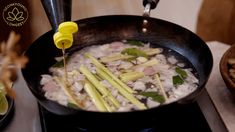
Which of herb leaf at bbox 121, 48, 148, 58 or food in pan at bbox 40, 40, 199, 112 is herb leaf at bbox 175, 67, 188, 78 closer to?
food in pan at bbox 40, 40, 199, 112

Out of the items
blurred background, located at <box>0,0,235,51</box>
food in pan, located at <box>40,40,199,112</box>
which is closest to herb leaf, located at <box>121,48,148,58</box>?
food in pan, located at <box>40,40,199,112</box>

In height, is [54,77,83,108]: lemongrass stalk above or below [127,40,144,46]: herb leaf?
above

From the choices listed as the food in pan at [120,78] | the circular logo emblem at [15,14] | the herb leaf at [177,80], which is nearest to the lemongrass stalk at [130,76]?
the food in pan at [120,78]

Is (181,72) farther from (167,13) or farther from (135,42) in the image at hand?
(167,13)

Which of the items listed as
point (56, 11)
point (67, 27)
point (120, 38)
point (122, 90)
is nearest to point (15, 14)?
point (56, 11)

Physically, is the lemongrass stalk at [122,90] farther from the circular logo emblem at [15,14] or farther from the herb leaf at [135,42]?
the circular logo emblem at [15,14]

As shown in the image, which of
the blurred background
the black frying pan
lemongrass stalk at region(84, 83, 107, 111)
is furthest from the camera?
the blurred background
